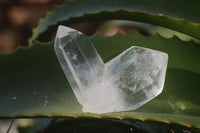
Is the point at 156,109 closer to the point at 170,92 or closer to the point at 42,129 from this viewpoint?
the point at 170,92

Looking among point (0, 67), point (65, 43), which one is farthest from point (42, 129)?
point (65, 43)

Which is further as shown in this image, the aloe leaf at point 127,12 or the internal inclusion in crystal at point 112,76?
the aloe leaf at point 127,12

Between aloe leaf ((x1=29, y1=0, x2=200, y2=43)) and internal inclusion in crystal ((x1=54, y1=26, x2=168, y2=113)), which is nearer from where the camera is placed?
internal inclusion in crystal ((x1=54, y1=26, x2=168, y2=113))
